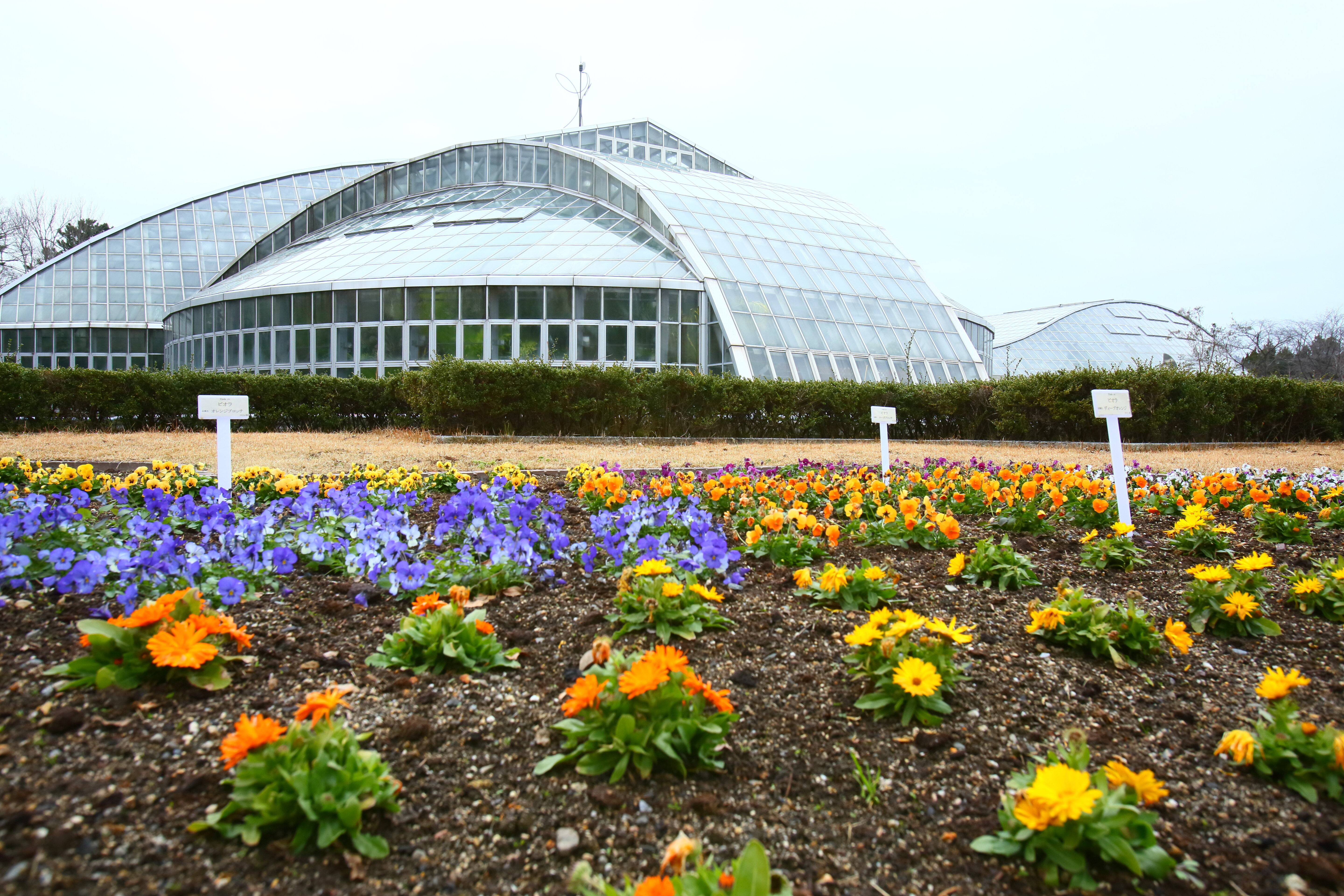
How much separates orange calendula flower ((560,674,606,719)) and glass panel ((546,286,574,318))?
16.3 metres

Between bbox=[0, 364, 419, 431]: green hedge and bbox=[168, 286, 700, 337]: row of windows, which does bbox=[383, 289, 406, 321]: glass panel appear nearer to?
bbox=[168, 286, 700, 337]: row of windows

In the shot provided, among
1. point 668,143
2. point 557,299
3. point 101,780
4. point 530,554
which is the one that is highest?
point 668,143

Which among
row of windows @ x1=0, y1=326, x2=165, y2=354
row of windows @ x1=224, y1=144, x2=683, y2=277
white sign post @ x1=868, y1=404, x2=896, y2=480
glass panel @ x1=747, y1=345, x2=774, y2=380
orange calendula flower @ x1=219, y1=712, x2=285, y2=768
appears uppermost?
row of windows @ x1=224, y1=144, x2=683, y2=277

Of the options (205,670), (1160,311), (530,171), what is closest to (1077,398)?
(205,670)

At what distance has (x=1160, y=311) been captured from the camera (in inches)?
2115

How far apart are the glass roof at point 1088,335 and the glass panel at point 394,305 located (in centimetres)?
3225

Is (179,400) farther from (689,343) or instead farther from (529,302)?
(689,343)

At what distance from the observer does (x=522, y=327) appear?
17891 mm

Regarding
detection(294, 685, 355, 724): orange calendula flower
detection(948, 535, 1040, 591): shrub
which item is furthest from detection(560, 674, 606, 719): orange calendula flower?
detection(948, 535, 1040, 591): shrub

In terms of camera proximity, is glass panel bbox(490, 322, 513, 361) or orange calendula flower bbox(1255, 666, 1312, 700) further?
glass panel bbox(490, 322, 513, 361)

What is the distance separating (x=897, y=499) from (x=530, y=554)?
270cm

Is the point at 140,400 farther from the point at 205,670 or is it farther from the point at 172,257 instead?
the point at 172,257

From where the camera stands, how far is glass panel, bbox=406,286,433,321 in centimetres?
1816

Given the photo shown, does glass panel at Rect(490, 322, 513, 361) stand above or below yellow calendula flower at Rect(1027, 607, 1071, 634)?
above
